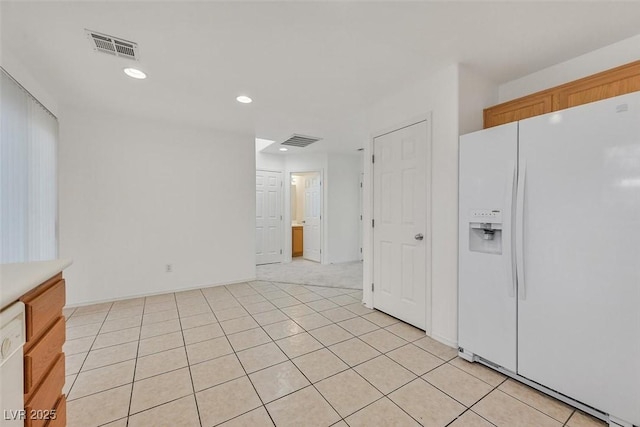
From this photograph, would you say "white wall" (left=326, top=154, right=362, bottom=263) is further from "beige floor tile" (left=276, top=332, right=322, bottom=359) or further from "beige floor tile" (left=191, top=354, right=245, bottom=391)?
"beige floor tile" (left=191, top=354, right=245, bottom=391)

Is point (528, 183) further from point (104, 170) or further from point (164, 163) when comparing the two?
point (104, 170)

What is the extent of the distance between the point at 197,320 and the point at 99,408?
1.30 m

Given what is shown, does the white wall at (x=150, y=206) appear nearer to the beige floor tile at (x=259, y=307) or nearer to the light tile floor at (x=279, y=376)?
the light tile floor at (x=279, y=376)

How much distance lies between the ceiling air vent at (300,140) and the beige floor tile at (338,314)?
9.54 ft

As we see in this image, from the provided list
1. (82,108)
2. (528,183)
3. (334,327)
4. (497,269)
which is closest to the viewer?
(528,183)

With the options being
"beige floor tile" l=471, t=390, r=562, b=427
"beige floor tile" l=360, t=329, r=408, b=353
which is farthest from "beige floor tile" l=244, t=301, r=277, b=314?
"beige floor tile" l=471, t=390, r=562, b=427

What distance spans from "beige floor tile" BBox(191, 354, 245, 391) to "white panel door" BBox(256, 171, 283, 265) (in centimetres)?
379

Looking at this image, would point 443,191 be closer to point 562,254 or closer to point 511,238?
point 511,238

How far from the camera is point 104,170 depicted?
3.46 meters

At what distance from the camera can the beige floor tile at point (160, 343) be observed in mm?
2273

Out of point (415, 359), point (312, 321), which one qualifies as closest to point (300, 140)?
point (312, 321)

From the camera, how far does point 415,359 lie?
211 cm

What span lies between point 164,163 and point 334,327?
3.31 meters

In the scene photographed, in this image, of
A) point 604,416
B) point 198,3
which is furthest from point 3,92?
point 604,416
